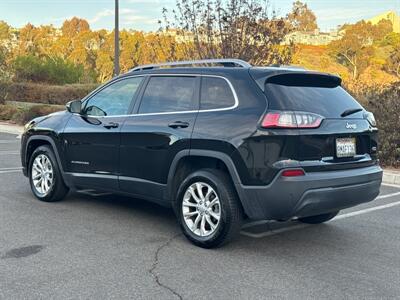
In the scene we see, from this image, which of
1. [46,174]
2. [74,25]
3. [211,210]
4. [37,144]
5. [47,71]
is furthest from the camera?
[74,25]

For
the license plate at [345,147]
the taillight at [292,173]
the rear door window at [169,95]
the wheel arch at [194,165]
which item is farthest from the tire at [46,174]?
the license plate at [345,147]

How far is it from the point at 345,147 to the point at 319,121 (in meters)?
0.41

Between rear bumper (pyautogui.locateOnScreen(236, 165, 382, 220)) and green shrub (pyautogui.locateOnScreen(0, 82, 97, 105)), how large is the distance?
1988 centimetres

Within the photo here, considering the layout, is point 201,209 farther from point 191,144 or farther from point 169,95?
point 169,95

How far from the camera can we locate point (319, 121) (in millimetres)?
4930

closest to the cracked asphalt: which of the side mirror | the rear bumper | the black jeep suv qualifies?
the black jeep suv

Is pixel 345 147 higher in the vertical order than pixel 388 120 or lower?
higher

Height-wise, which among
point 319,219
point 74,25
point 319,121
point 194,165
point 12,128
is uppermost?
point 74,25

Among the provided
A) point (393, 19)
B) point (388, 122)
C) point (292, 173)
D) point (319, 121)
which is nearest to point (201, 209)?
point (292, 173)

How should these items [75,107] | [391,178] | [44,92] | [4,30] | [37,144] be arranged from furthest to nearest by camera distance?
1. [4,30]
2. [44,92]
3. [391,178]
4. [37,144]
5. [75,107]

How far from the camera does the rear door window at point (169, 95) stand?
5.58m

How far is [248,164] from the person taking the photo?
4.85 metres

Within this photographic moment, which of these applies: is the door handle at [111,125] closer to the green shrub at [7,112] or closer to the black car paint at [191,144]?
the black car paint at [191,144]

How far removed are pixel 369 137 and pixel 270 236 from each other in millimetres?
1436
